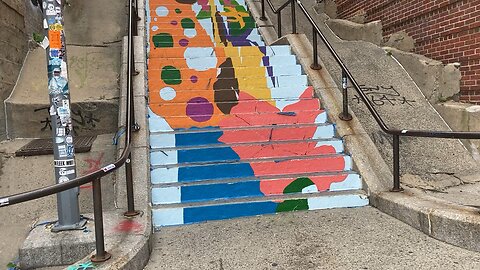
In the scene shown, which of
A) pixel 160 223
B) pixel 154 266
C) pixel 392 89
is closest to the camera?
pixel 154 266

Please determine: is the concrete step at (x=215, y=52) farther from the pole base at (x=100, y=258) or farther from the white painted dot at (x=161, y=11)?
the pole base at (x=100, y=258)

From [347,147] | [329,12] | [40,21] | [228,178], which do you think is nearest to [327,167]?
[347,147]

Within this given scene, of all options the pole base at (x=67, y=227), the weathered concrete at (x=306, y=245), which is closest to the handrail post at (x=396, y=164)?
the weathered concrete at (x=306, y=245)

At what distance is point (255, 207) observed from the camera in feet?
14.2

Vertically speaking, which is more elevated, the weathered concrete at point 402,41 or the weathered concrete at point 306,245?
the weathered concrete at point 402,41

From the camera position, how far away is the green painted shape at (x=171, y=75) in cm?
617

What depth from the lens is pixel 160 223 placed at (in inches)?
163

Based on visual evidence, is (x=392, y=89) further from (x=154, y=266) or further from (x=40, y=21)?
(x=40, y=21)

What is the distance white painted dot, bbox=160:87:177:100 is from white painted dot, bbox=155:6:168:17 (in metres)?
3.27

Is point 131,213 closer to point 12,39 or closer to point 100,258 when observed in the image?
point 100,258

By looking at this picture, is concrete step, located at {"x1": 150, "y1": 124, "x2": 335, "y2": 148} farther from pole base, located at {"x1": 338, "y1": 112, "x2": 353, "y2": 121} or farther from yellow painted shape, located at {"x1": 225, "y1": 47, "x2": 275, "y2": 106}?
yellow painted shape, located at {"x1": 225, "y1": 47, "x2": 275, "y2": 106}

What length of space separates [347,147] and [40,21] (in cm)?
532

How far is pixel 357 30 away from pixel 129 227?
21.5 ft

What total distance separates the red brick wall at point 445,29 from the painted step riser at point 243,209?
9.78 feet
